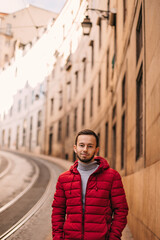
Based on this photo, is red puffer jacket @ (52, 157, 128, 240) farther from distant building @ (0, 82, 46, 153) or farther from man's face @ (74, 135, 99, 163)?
distant building @ (0, 82, 46, 153)

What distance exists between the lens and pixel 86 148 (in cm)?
283

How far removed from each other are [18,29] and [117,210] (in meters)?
48.9

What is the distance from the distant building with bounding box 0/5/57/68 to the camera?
40625 millimetres

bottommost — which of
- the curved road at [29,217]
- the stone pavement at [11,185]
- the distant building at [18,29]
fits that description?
the stone pavement at [11,185]

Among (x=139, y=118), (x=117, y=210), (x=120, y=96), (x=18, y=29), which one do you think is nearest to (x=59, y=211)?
(x=117, y=210)

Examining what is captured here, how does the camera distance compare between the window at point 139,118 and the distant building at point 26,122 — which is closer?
the window at point 139,118

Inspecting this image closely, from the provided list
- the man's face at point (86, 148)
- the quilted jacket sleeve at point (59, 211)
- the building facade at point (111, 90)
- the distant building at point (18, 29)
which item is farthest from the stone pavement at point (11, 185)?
→ the distant building at point (18, 29)

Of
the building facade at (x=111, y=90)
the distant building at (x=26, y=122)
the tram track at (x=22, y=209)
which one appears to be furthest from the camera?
the distant building at (x=26, y=122)

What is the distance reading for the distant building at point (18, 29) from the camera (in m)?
40.6

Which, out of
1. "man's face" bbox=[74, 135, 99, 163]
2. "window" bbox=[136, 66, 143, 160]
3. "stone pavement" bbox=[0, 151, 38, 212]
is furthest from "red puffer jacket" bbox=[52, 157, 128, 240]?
"stone pavement" bbox=[0, 151, 38, 212]

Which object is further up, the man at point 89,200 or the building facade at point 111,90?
the building facade at point 111,90

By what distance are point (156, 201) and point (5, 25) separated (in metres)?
47.5

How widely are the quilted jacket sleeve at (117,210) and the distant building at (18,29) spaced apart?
1492 inches

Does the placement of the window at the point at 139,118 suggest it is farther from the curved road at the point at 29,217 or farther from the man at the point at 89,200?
the man at the point at 89,200
